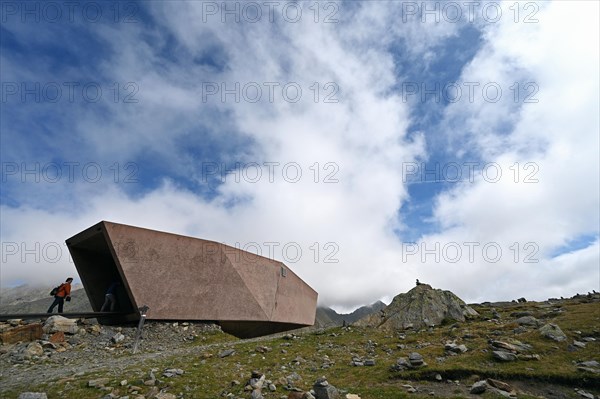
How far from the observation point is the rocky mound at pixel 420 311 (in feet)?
52.0

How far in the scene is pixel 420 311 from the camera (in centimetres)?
1634

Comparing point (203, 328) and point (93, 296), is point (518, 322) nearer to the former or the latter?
point (203, 328)

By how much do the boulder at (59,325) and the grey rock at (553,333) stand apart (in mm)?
17538

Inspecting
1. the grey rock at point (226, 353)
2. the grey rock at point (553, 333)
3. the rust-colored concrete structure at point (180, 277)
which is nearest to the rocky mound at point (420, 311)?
the grey rock at point (553, 333)

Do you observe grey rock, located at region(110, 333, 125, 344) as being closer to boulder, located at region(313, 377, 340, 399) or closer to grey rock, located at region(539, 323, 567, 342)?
boulder, located at region(313, 377, 340, 399)

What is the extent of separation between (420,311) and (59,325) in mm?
15912

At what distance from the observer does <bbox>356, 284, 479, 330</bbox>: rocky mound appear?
624 inches

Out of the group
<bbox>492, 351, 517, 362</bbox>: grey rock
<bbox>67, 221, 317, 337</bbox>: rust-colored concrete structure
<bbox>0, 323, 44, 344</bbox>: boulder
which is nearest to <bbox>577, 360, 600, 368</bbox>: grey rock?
<bbox>492, 351, 517, 362</bbox>: grey rock

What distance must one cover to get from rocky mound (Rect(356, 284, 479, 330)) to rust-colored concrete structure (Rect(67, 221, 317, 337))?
7.25 m

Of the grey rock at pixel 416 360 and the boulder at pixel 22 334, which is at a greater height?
the grey rock at pixel 416 360

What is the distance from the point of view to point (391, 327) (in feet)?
51.8

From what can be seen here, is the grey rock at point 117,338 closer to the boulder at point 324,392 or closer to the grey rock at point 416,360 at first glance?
the boulder at point 324,392

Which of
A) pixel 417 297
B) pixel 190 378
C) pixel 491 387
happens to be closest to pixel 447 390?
pixel 491 387

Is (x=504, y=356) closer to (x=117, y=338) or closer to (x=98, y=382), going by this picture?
(x=98, y=382)
